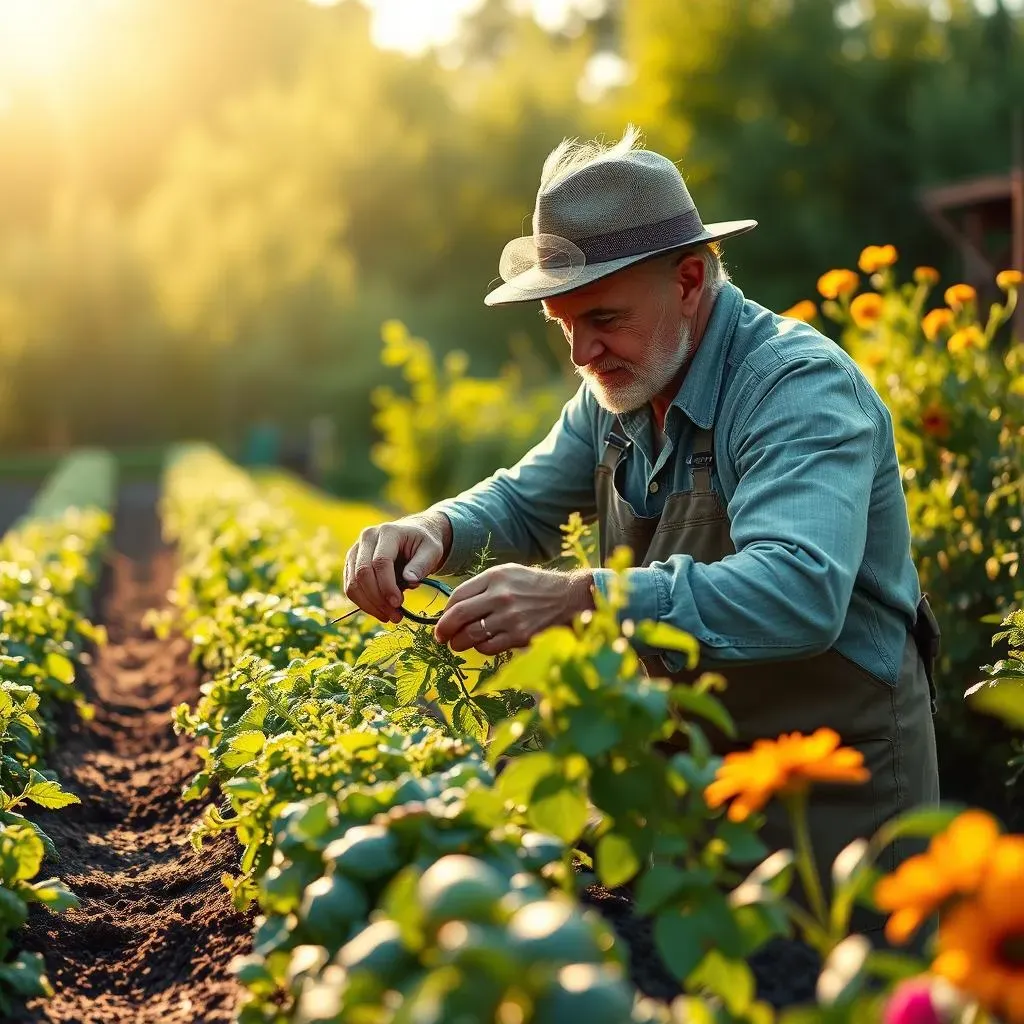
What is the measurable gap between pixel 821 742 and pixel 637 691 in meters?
0.28

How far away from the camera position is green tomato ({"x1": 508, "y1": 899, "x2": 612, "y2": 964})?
1.17 m

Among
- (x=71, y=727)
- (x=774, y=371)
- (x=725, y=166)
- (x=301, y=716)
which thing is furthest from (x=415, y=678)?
(x=725, y=166)

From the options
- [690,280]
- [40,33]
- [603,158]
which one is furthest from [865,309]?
[40,33]

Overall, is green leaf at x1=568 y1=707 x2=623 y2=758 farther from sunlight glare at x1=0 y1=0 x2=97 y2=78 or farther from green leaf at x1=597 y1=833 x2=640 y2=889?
sunlight glare at x1=0 y1=0 x2=97 y2=78

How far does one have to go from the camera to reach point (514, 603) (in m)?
2.19

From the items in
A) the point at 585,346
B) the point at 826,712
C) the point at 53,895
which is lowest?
the point at 826,712

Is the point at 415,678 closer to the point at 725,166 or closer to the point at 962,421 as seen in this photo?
the point at 962,421

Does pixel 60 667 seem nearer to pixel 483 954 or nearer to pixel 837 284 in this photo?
pixel 837 284

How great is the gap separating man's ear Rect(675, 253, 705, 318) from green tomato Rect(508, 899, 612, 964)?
1.74m

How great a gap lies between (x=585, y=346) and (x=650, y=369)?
0.14 m

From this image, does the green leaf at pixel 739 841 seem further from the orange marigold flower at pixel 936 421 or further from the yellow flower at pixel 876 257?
the yellow flower at pixel 876 257

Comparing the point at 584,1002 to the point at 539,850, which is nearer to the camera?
the point at 584,1002

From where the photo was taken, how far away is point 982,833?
115cm

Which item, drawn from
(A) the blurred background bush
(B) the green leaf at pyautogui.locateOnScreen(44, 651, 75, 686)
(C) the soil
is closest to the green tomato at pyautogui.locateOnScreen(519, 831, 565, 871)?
(C) the soil
